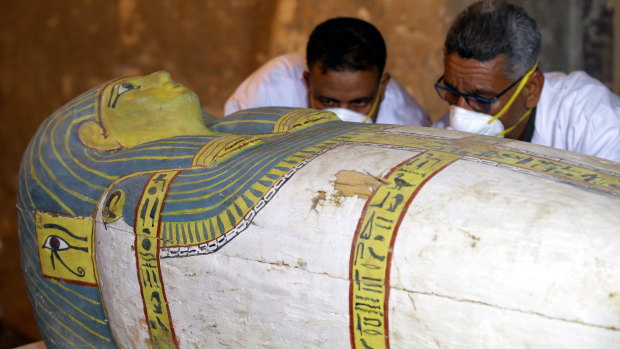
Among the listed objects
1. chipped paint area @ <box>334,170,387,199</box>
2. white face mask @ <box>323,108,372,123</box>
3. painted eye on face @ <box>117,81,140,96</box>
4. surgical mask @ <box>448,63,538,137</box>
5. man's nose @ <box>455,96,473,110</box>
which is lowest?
white face mask @ <box>323,108,372,123</box>

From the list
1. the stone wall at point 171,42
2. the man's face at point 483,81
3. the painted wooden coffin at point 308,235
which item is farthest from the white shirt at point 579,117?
the stone wall at point 171,42

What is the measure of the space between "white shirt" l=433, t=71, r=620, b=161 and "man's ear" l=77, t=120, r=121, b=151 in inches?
64.5

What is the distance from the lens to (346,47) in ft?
10.2

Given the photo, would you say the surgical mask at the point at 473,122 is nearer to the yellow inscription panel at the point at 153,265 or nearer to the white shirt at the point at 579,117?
the white shirt at the point at 579,117

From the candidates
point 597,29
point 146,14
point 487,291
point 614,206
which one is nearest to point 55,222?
point 487,291

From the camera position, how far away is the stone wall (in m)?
4.68

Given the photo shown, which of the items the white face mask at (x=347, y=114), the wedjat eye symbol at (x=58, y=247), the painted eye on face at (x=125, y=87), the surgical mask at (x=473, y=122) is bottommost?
the wedjat eye symbol at (x=58, y=247)

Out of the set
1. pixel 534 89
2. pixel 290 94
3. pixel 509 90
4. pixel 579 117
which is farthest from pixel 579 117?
pixel 290 94

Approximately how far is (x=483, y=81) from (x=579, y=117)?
42 cm

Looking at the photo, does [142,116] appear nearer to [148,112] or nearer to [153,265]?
[148,112]

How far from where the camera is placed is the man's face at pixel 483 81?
2727mm

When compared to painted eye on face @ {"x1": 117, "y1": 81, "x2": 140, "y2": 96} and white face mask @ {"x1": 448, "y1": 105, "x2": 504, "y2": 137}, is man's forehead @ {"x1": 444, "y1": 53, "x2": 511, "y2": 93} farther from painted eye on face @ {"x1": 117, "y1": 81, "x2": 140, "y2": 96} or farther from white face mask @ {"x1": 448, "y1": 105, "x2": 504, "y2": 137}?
painted eye on face @ {"x1": 117, "y1": 81, "x2": 140, "y2": 96}

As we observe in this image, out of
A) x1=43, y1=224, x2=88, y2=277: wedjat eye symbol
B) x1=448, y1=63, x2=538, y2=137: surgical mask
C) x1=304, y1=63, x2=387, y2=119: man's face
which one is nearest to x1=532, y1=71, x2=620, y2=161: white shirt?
x1=448, y1=63, x2=538, y2=137: surgical mask

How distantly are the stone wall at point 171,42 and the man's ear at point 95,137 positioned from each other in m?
2.49
